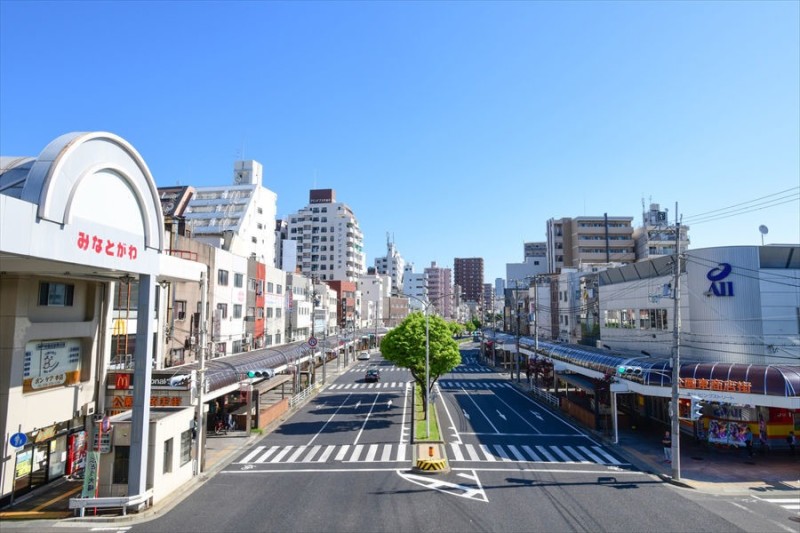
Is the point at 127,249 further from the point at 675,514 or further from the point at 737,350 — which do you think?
the point at 737,350

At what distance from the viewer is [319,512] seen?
61.9 feet

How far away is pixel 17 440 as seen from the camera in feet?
64.4

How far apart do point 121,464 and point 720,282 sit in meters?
35.2

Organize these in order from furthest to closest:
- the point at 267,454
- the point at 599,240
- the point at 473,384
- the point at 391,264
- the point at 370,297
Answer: the point at 391,264 < the point at 370,297 < the point at 599,240 < the point at 473,384 < the point at 267,454

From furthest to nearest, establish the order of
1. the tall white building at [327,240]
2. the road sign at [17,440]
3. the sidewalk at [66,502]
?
the tall white building at [327,240] → the road sign at [17,440] → the sidewalk at [66,502]

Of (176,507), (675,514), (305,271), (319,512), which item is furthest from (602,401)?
(305,271)

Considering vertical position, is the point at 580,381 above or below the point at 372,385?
above

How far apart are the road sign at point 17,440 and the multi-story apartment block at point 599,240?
8616 cm

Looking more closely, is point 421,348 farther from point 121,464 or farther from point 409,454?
point 121,464

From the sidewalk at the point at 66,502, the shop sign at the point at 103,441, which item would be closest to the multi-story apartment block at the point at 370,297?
the sidewalk at the point at 66,502

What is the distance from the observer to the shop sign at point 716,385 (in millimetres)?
26022

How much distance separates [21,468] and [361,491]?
15138 mm

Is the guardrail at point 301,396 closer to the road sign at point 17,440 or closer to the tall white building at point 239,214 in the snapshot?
the road sign at point 17,440

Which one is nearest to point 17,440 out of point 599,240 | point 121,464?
point 121,464
